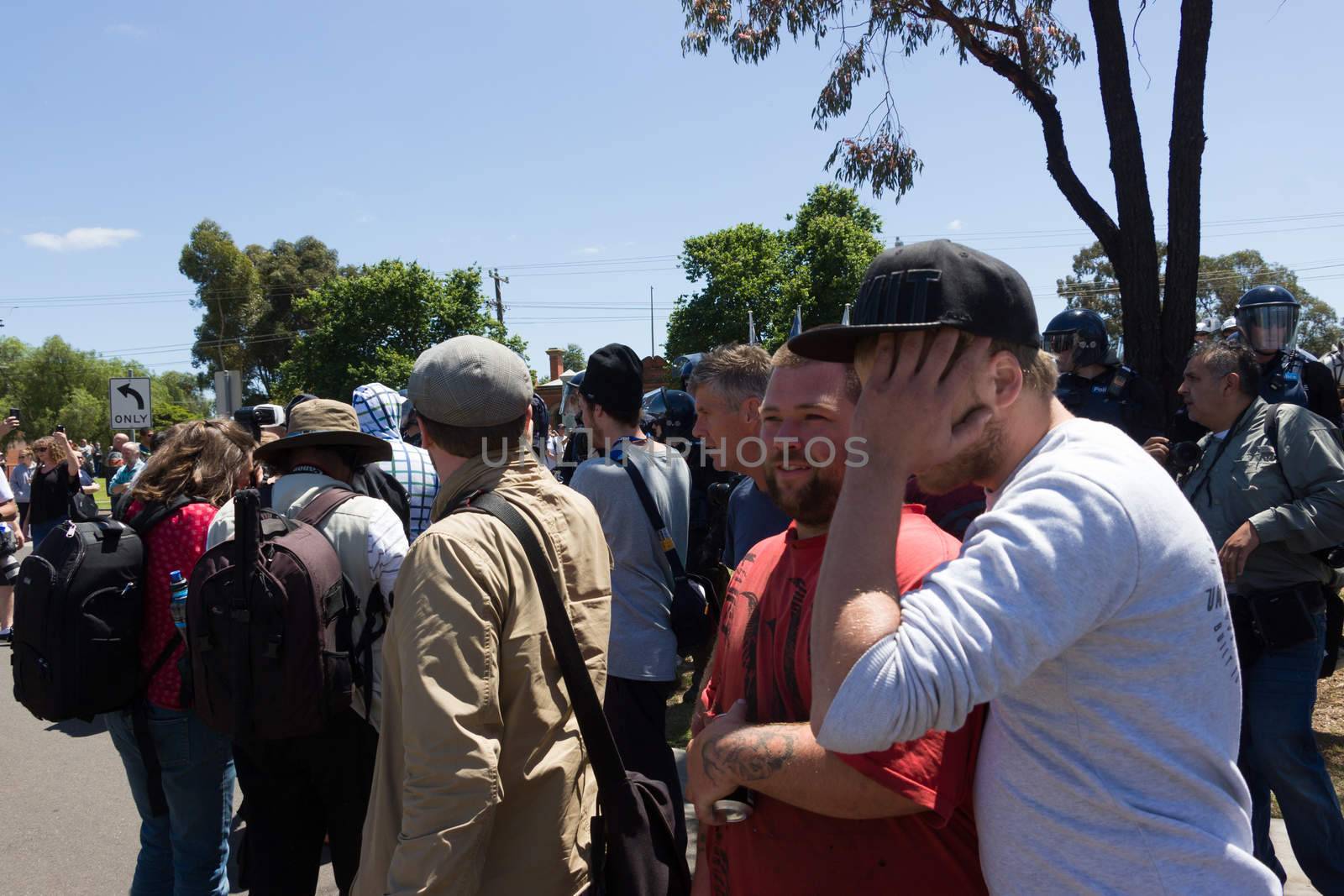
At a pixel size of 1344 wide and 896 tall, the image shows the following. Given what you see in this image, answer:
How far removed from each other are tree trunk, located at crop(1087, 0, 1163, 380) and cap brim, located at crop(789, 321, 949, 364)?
6.74m

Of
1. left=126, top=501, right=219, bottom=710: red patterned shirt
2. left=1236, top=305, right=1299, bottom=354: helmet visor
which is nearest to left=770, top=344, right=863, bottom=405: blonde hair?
left=126, top=501, right=219, bottom=710: red patterned shirt

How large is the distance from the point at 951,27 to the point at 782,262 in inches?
1575

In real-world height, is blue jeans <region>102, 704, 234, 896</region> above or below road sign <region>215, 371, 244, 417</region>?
below

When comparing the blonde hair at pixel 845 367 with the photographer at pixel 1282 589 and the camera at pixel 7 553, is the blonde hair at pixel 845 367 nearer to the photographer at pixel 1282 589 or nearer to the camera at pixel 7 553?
the photographer at pixel 1282 589

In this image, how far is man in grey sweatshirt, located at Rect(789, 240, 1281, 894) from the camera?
3.68 ft

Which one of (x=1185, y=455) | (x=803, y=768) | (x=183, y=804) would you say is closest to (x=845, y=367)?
(x=803, y=768)

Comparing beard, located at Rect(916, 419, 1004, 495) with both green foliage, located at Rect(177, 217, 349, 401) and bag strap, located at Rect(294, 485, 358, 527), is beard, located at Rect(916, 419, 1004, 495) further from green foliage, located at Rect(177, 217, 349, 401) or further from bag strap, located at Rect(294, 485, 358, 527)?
green foliage, located at Rect(177, 217, 349, 401)

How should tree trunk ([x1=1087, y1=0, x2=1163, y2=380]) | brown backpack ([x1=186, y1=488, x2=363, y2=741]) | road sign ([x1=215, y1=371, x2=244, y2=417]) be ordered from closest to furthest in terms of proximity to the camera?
brown backpack ([x1=186, y1=488, x2=363, y2=741])
tree trunk ([x1=1087, y1=0, x2=1163, y2=380])
road sign ([x1=215, y1=371, x2=244, y2=417])

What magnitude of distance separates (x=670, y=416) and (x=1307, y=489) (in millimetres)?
3959

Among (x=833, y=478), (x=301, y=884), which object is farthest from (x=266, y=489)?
(x=833, y=478)

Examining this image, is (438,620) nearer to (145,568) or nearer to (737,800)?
(737,800)

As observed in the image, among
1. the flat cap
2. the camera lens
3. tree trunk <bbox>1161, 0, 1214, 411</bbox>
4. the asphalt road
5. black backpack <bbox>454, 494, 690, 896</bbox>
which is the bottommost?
the asphalt road

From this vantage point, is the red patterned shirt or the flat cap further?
the red patterned shirt

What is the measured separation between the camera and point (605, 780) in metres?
2.13
